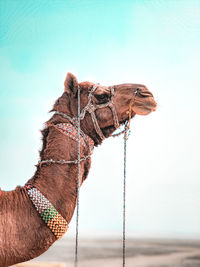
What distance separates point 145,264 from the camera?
5.32 meters

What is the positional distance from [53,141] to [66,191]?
0.42 meters

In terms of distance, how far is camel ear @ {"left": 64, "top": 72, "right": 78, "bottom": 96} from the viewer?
297cm

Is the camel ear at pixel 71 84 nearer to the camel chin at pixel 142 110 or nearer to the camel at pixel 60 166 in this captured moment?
the camel at pixel 60 166

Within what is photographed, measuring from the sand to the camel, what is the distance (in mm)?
2250

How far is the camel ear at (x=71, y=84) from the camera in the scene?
2975mm

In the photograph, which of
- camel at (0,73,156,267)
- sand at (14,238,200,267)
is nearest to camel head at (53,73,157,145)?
camel at (0,73,156,267)

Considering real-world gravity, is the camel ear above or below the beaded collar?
above

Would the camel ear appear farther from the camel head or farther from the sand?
the sand

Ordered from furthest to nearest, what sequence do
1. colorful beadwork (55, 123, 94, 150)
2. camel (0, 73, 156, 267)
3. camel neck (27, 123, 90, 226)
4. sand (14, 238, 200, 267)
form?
sand (14, 238, 200, 267) < colorful beadwork (55, 123, 94, 150) < camel neck (27, 123, 90, 226) < camel (0, 73, 156, 267)

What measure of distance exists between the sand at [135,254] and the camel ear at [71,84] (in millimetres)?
2620

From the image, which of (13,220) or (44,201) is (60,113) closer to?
(44,201)

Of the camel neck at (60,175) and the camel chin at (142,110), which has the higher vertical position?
the camel chin at (142,110)

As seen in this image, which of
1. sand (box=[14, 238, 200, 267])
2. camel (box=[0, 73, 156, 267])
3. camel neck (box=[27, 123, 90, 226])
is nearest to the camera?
camel (box=[0, 73, 156, 267])

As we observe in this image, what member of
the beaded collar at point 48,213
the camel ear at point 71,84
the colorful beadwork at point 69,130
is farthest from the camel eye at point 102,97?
the beaded collar at point 48,213
